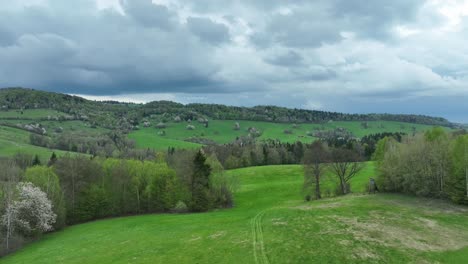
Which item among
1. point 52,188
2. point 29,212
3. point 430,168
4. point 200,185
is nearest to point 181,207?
point 200,185

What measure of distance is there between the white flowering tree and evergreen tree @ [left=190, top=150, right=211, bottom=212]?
27.0 meters

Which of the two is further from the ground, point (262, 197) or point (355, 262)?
point (355, 262)

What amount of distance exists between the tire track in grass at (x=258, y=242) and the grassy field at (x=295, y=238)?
0.10 meters

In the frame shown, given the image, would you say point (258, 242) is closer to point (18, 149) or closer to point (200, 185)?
point (200, 185)

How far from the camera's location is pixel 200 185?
70562 mm

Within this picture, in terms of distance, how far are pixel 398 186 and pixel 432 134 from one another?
14.4 metres

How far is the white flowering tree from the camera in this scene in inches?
2196

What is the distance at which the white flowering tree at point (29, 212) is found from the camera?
55.8 metres

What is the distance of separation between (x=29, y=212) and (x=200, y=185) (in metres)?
31.7

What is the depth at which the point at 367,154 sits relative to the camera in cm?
14938

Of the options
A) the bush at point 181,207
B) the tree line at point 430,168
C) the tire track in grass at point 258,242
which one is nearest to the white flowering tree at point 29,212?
the bush at point 181,207

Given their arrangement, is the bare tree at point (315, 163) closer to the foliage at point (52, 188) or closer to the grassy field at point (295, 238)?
the grassy field at point (295, 238)

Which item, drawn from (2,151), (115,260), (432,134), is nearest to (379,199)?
(432,134)

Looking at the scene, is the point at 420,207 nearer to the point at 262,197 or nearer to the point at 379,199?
the point at 379,199
